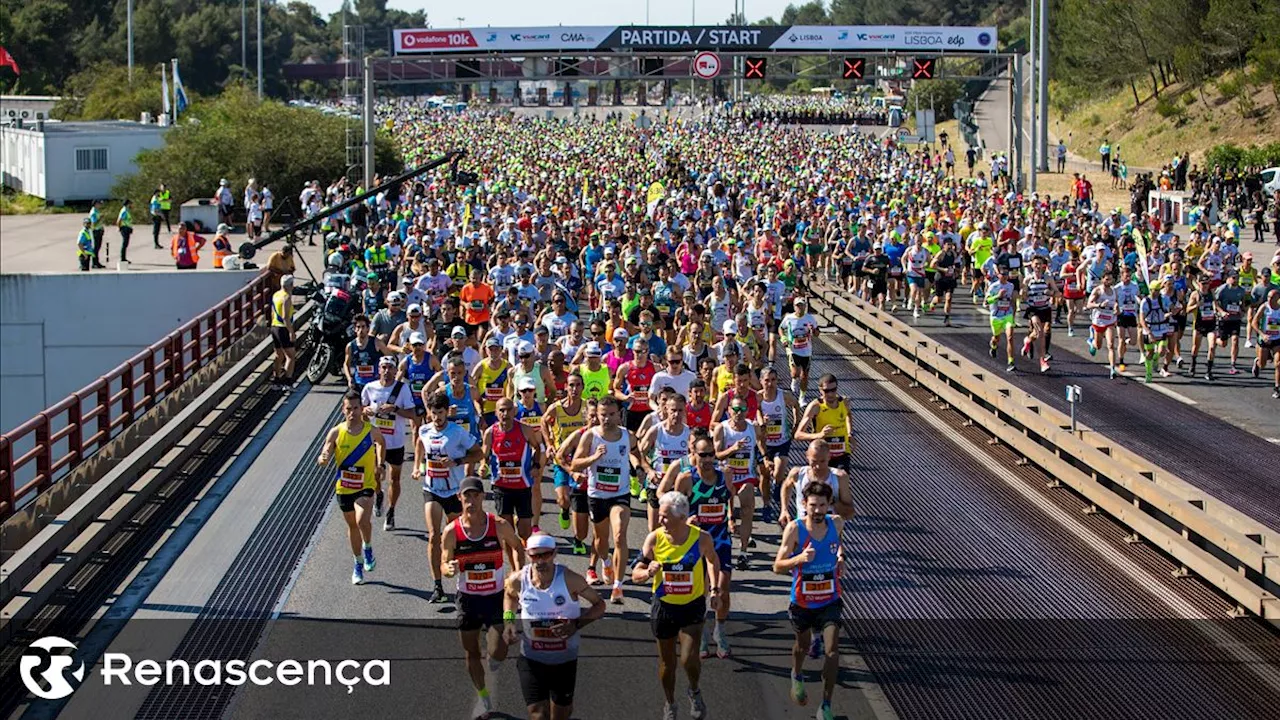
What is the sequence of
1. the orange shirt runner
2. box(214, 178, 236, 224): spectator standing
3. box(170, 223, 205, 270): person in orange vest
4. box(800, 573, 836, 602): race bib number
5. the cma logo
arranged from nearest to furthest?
box(800, 573, 836, 602): race bib number < the cma logo < the orange shirt runner < box(170, 223, 205, 270): person in orange vest < box(214, 178, 236, 224): spectator standing

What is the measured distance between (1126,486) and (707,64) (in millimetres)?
37496

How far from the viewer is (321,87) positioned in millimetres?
189125

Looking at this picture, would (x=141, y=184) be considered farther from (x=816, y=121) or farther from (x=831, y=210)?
→ (x=816, y=121)

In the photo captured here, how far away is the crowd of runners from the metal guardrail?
1973mm

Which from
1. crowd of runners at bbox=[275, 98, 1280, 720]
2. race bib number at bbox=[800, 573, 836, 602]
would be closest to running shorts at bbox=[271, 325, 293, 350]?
crowd of runners at bbox=[275, 98, 1280, 720]

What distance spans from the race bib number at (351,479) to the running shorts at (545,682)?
4348 mm

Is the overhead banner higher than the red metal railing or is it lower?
higher

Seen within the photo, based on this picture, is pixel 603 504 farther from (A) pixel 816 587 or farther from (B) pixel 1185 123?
(B) pixel 1185 123

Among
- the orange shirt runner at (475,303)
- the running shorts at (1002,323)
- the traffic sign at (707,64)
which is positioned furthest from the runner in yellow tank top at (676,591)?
the traffic sign at (707,64)

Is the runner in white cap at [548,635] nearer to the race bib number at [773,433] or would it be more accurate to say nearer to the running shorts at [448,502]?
the running shorts at [448,502]

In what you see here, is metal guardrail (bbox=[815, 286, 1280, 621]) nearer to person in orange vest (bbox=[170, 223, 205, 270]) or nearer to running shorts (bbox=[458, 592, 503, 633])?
running shorts (bbox=[458, 592, 503, 633])

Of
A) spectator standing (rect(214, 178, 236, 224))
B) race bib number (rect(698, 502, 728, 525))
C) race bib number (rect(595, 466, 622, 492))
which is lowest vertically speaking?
race bib number (rect(698, 502, 728, 525))

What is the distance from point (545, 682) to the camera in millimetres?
9141

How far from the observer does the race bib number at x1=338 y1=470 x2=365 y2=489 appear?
519 inches
